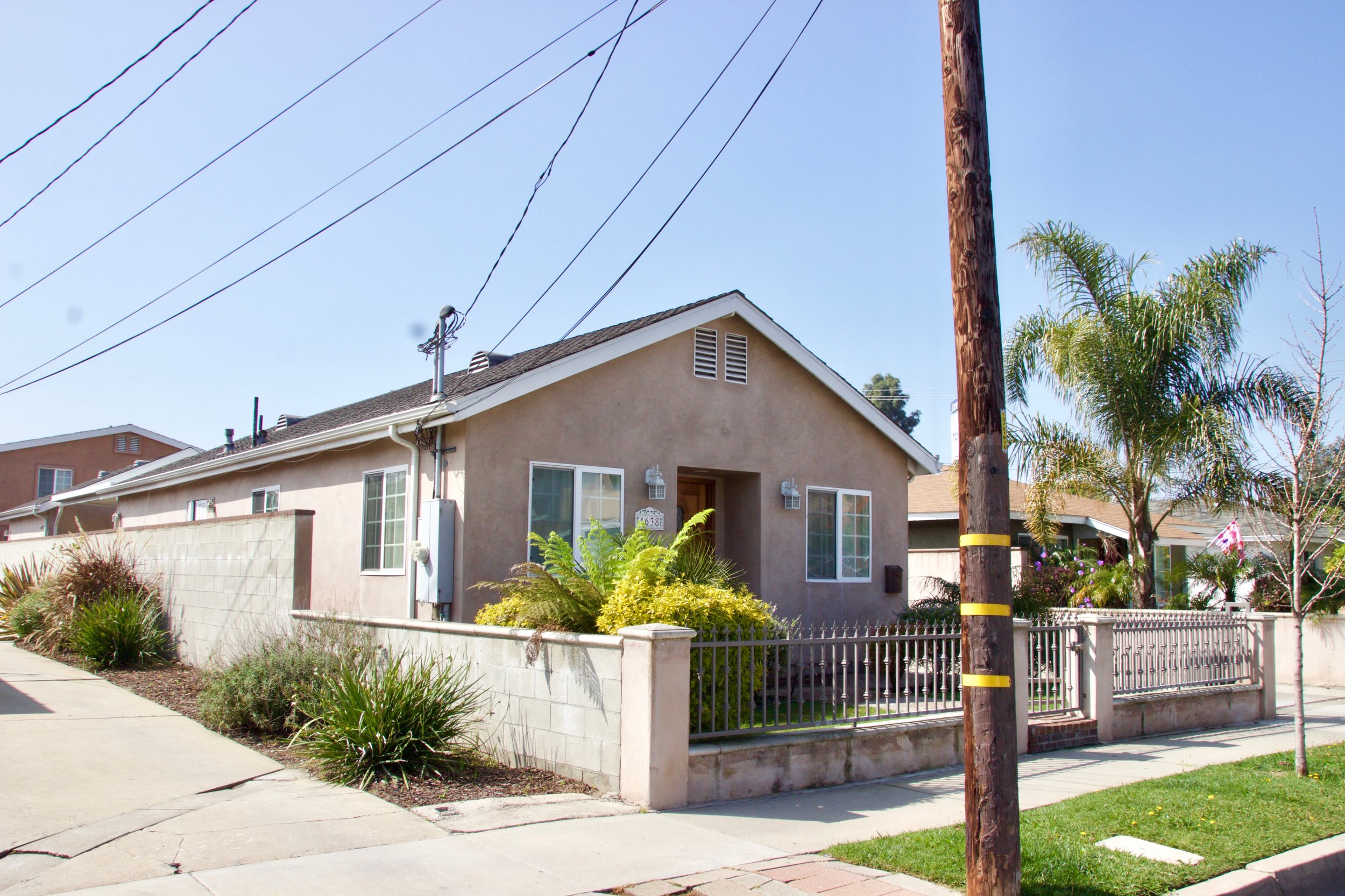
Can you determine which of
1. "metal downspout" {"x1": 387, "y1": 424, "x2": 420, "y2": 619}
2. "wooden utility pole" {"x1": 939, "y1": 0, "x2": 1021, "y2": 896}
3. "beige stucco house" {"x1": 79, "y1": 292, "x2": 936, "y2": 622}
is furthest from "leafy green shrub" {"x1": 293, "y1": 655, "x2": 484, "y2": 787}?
"wooden utility pole" {"x1": 939, "y1": 0, "x2": 1021, "y2": 896}

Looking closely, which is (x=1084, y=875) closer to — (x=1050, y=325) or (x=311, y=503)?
(x=311, y=503)

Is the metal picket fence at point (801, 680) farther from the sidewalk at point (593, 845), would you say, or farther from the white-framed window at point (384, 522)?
the white-framed window at point (384, 522)

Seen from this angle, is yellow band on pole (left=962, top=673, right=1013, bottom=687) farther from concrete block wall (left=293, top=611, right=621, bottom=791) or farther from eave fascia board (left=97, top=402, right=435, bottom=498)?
eave fascia board (left=97, top=402, right=435, bottom=498)

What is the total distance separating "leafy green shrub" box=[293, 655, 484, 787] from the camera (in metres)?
8.02

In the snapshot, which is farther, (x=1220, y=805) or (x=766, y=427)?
(x=766, y=427)

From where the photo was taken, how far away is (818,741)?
823cm

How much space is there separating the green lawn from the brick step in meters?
1.37

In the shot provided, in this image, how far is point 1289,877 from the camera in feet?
20.6

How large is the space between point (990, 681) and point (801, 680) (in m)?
3.75

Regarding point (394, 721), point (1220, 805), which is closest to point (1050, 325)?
point (1220, 805)

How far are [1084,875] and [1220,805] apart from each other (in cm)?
257

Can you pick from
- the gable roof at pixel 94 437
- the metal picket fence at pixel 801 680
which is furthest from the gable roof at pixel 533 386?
the gable roof at pixel 94 437

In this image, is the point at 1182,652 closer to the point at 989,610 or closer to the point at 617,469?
the point at 617,469

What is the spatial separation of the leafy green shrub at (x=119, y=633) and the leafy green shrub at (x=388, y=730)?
7.00 metres
